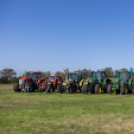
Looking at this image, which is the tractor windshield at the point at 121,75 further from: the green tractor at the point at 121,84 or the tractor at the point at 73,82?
the tractor at the point at 73,82

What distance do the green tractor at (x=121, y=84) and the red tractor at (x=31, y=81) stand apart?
6.41 metres

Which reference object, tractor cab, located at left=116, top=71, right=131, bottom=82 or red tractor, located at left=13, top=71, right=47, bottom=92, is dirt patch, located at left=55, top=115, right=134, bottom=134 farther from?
red tractor, located at left=13, top=71, right=47, bottom=92

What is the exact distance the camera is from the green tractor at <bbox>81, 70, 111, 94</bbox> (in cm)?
1656

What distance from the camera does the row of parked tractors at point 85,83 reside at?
658 inches

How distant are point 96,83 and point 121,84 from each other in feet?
7.29

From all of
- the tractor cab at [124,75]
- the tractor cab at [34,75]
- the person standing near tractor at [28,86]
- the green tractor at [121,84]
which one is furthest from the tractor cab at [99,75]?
the person standing near tractor at [28,86]

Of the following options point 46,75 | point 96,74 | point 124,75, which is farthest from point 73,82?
point 124,75

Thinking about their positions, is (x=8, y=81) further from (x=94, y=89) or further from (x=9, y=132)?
(x=9, y=132)

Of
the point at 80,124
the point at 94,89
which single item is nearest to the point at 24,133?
the point at 80,124

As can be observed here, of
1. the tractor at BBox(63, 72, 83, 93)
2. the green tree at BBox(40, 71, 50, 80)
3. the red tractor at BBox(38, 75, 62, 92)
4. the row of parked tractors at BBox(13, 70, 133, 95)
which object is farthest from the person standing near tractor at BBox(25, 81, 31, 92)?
the tractor at BBox(63, 72, 83, 93)

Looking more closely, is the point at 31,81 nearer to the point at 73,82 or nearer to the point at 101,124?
the point at 73,82

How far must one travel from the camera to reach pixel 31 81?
63.4ft

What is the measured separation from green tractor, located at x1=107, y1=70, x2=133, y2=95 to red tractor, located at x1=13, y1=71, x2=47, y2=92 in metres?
6.41

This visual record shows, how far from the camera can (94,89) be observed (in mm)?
17234
